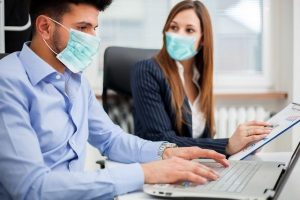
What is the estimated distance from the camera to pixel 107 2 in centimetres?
137

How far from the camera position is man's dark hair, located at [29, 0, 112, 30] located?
4.23ft

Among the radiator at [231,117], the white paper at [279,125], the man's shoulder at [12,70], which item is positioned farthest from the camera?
the radiator at [231,117]

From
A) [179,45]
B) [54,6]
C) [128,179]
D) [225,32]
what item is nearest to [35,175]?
[128,179]

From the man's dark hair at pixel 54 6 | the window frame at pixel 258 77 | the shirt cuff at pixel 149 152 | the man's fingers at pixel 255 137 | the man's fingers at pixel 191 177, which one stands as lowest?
the shirt cuff at pixel 149 152

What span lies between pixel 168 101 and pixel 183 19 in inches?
16.8

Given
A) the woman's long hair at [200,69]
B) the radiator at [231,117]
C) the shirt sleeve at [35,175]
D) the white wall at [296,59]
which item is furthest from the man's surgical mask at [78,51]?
the white wall at [296,59]

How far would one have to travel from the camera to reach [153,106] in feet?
5.83

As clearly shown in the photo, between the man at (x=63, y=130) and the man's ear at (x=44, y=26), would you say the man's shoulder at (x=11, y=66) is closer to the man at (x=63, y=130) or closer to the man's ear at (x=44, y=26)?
the man at (x=63, y=130)

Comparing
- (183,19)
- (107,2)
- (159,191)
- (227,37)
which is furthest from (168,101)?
(227,37)

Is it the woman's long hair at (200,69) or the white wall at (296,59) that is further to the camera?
the white wall at (296,59)

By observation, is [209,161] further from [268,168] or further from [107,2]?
[107,2]

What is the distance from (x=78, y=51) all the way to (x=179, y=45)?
729 millimetres

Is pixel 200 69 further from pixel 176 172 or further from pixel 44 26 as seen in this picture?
pixel 176 172

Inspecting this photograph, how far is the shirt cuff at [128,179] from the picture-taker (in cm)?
94
